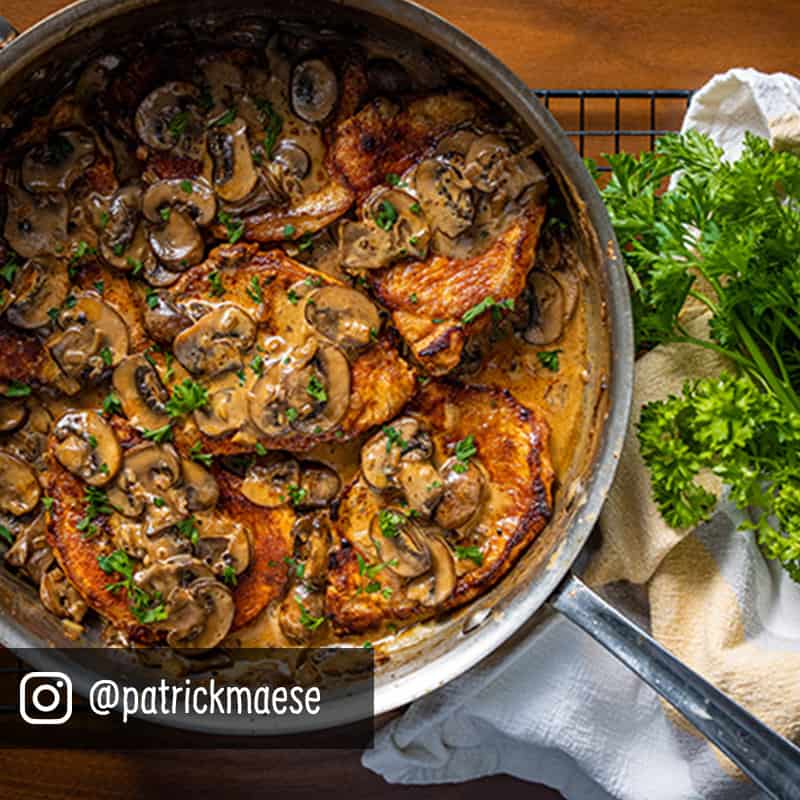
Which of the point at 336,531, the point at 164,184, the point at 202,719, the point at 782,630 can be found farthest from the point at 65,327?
the point at 782,630

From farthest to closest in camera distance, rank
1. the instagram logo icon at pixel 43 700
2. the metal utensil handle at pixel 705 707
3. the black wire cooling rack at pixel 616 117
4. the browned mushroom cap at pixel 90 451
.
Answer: the black wire cooling rack at pixel 616 117
the instagram logo icon at pixel 43 700
the browned mushroom cap at pixel 90 451
the metal utensil handle at pixel 705 707

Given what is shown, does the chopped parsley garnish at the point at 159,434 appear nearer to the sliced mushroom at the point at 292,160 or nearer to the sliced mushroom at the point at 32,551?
the sliced mushroom at the point at 32,551

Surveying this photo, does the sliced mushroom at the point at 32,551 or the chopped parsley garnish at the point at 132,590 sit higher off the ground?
the sliced mushroom at the point at 32,551

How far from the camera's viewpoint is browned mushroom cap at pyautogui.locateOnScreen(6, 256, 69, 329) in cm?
315

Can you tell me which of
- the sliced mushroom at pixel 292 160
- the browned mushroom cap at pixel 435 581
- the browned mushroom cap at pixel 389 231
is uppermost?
the sliced mushroom at pixel 292 160

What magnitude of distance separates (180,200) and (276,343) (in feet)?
1.75

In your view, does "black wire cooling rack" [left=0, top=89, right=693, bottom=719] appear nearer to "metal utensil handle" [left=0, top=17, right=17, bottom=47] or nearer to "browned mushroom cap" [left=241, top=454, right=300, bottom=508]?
"browned mushroom cap" [left=241, top=454, right=300, bottom=508]

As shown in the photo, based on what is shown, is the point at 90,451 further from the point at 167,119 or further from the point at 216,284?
the point at 167,119

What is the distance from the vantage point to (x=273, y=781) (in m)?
3.78

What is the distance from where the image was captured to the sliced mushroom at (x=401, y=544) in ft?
10.2

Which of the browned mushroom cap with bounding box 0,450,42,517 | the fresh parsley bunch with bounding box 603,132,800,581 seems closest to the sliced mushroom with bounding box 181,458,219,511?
the browned mushroom cap with bounding box 0,450,42,517

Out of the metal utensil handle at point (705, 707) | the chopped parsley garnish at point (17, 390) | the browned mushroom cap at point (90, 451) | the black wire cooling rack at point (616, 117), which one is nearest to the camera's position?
the metal utensil handle at point (705, 707)

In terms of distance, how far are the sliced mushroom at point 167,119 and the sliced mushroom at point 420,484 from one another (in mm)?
1180
